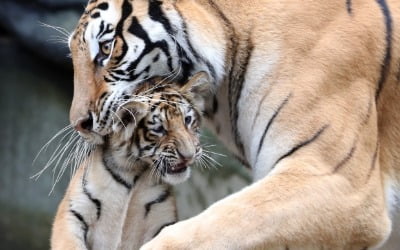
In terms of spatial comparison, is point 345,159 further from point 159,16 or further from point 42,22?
point 42,22

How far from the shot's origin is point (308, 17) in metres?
2.53

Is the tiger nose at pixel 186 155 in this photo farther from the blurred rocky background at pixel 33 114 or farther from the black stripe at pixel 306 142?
the blurred rocky background at pixel 33 114

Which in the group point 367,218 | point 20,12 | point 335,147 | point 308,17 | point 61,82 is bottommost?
point 61,82

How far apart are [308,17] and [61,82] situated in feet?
9.43

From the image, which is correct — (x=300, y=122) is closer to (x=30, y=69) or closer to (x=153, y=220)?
(x=153, y=220)

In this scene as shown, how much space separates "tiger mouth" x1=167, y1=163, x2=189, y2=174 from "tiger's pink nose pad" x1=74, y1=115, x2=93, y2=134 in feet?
0.79

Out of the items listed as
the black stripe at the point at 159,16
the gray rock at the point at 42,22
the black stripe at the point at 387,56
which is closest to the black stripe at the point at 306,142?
the black stripe at the point at 387,56

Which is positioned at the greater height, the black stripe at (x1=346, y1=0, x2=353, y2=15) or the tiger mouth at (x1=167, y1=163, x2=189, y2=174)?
the black stripe at (x1=346, y1=0, x2=353, y2=15)

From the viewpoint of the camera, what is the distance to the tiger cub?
102 inches

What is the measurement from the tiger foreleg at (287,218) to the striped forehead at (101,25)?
55 cm

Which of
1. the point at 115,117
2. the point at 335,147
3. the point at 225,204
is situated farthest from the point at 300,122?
the point at 115,117

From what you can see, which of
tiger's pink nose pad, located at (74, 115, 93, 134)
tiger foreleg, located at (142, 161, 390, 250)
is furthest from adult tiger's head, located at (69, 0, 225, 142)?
tiger foreleg, located at (142, 161, 390, 250)

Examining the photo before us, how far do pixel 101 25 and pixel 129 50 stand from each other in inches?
4.3

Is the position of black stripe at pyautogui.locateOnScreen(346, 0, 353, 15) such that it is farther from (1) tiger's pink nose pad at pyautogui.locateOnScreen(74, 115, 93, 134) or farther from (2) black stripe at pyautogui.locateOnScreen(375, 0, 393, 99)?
(1) tiger's pink nose pad at pyautogui.locateOnScreen(74, 115, 93, 134)
